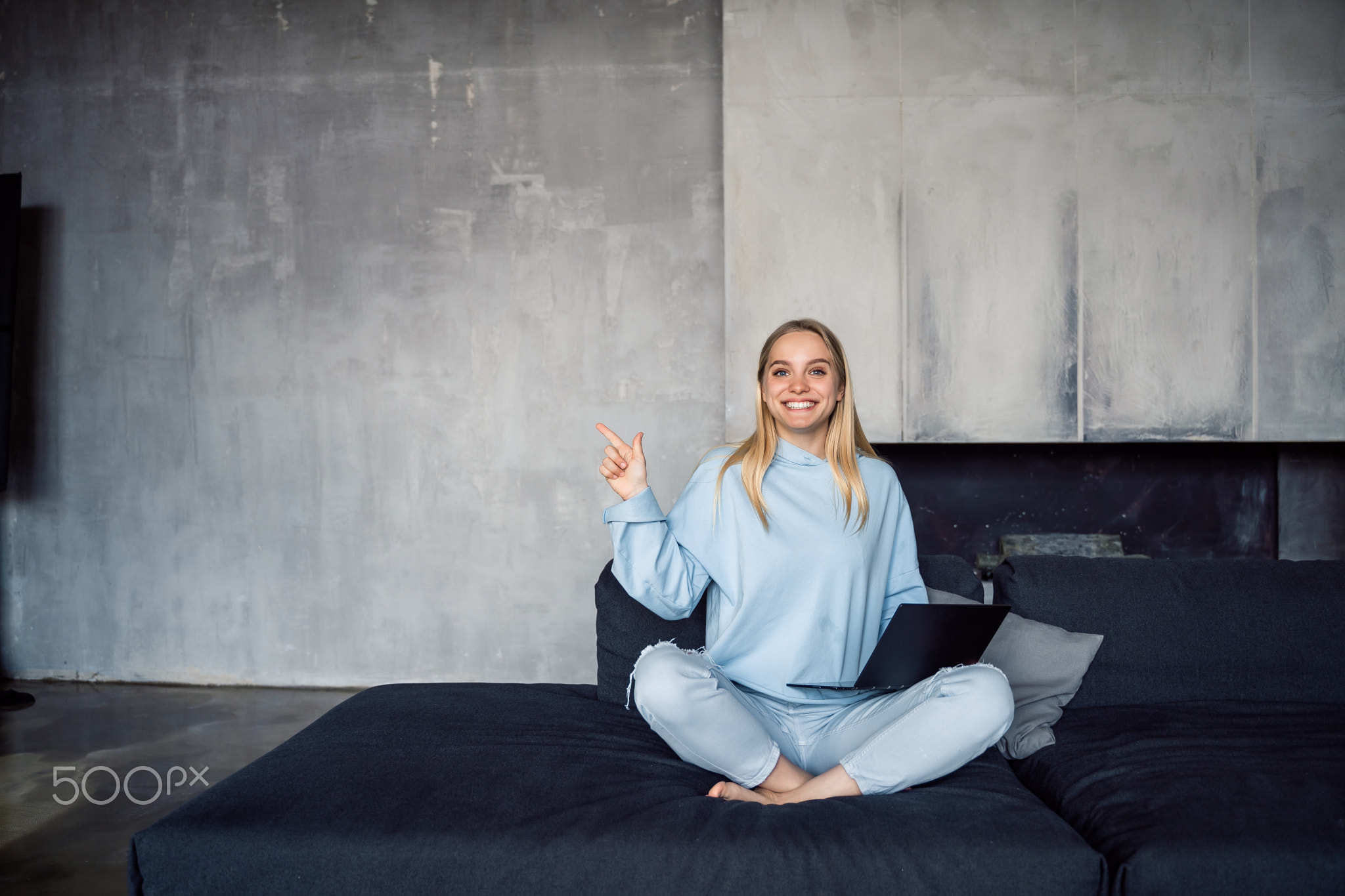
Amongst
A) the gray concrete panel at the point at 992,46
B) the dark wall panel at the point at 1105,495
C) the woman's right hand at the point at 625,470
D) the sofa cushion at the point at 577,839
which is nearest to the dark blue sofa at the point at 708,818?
the sofa cushion at the point at 577,839

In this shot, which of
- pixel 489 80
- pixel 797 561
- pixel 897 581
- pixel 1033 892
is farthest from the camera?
pixel 489 80

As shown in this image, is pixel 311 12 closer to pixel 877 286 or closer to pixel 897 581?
pixel 877 286

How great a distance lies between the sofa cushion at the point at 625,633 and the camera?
203 centimetres

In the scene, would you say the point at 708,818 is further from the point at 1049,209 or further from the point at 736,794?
the point at 1049,209

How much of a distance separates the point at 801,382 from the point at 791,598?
1.52ft

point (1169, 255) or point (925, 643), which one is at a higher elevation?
point (1169, 255)

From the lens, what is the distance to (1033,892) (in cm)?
129

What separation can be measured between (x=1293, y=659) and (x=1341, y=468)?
2.40 m

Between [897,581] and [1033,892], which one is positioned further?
[897,581]

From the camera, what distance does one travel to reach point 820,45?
10.9 ft

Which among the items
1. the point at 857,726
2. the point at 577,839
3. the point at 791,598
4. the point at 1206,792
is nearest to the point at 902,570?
the point at 791,598

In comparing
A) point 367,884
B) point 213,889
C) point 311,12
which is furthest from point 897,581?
point 311,12

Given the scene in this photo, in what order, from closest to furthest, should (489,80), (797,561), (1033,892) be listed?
(1033,892)
(797,561)
(489,80)

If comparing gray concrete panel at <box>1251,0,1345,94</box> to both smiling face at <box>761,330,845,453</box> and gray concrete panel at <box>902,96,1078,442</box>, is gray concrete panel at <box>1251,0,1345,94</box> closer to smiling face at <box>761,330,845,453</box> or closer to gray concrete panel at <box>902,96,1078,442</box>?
gray concrete panel at <box>902,96,1078,442</box>
